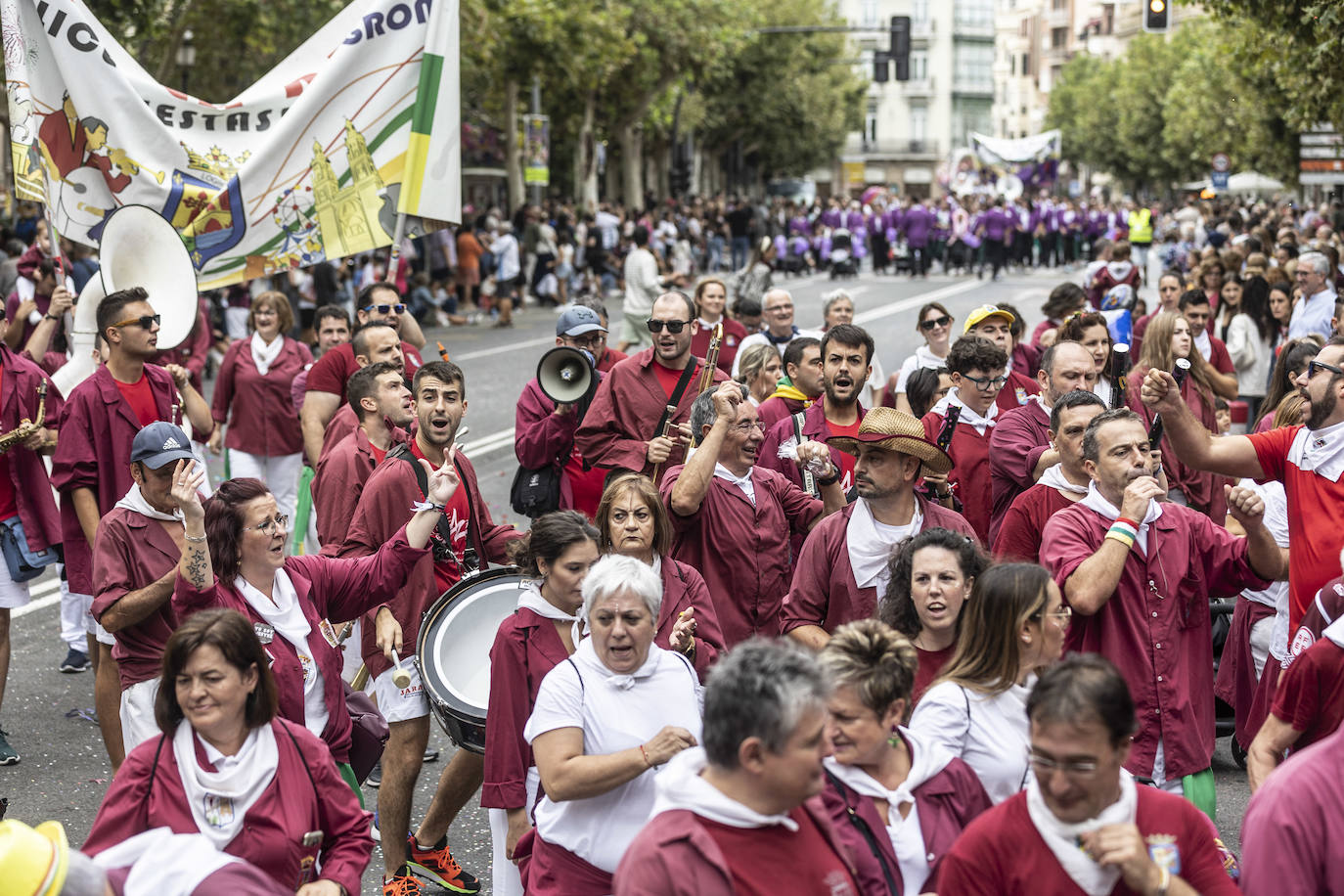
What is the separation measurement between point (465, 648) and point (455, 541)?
905 millimetres

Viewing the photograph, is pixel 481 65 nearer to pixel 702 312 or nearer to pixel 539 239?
pixel 539 239

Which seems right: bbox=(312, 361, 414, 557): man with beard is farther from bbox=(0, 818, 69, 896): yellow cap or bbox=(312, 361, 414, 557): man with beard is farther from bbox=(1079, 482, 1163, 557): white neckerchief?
bbox=(0, 818, 69, 896): yellow cap

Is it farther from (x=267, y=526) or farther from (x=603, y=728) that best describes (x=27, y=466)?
(x=603, y=728)

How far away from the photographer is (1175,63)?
211 ft

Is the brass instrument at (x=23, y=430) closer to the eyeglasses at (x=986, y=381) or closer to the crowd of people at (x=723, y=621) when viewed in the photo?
the crowd of people at (x=723, y=621)

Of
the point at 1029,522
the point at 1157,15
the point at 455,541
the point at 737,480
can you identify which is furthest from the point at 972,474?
the point at 1157,15

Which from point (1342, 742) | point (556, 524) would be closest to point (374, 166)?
point (556, 524)

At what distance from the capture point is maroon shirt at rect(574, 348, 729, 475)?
7.61 metres

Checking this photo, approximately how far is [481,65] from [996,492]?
22.8 meters

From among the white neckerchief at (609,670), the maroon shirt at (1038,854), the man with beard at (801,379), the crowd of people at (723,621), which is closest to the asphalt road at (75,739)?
the crowd of people at (723,621)

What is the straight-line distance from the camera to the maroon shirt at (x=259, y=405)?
9.86 meters

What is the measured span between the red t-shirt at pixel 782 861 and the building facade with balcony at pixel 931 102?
110590 millimetres

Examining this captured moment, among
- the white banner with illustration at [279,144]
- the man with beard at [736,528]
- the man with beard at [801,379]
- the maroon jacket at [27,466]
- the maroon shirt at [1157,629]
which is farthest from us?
the white banner with illustration at [279,144]

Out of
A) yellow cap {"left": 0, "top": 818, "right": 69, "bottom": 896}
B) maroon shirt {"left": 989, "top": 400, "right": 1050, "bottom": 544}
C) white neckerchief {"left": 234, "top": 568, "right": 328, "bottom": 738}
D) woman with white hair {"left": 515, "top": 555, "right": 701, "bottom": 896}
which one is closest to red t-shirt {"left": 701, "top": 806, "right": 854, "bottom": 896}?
woman with white hair {"left": 515, "top": 555, "right": 701, "bottom": 896}
